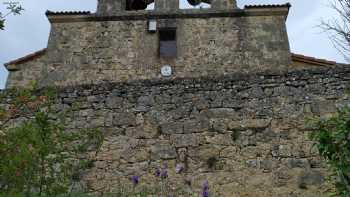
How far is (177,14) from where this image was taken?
11.3 m

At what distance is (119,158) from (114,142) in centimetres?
24

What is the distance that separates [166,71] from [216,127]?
16.7 ft

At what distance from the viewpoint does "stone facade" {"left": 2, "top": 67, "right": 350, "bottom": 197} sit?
526cm

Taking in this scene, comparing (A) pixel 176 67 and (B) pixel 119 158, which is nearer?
(B) pixel 119 158

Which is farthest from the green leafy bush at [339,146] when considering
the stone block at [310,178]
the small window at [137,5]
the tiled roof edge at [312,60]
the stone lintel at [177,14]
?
the small window at [137,5]

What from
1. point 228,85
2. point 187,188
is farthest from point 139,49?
point 187,188

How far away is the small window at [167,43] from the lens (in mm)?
11031

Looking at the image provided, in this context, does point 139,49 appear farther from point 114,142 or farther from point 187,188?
point 187,188

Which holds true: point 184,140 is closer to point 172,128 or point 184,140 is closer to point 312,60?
point 172,128

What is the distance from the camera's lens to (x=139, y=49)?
1087 cm

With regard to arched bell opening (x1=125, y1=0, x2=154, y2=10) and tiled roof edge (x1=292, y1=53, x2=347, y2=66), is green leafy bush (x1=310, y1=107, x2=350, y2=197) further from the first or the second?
arched bell opening (x1=125, y1=0, x2=154, y2=10)

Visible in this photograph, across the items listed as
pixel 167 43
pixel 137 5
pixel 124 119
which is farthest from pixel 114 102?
pixel 137 5

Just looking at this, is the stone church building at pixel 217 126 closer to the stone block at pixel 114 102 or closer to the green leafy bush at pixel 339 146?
the stone block at pixel 114 102

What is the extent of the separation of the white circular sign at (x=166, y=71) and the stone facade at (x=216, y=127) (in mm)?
4450
